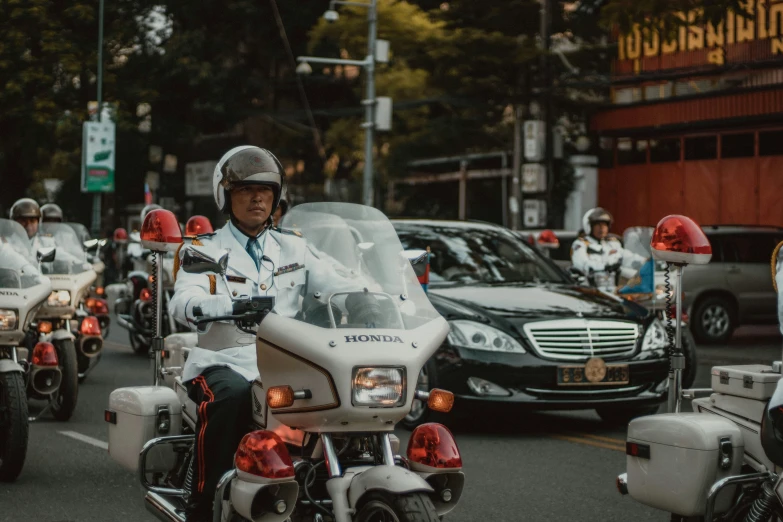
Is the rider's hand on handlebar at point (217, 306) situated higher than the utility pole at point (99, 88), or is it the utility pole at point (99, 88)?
the utility pole at point (99, 88)

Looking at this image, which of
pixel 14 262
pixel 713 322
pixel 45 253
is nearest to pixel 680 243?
pixel 14 262

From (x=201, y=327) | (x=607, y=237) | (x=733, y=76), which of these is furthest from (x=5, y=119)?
(x=201, y=327)

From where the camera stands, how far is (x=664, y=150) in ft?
106

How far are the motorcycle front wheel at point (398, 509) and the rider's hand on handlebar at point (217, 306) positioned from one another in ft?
3.18

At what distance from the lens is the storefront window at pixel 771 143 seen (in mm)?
28484

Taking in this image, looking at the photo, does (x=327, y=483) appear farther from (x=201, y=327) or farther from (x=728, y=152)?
(x=728, y=152)

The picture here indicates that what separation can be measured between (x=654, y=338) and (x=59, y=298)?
509 cm

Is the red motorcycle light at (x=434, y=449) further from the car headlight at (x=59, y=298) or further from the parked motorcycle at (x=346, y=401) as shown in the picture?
the car headlight at (x=59, y=298)

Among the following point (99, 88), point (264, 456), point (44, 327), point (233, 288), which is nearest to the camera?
point (264, 456)

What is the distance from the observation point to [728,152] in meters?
30.0

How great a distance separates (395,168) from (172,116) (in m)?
9.06

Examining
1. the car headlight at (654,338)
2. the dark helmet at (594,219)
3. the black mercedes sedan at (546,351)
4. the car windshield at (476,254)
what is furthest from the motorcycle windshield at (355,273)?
the dark helmet at (594,219)

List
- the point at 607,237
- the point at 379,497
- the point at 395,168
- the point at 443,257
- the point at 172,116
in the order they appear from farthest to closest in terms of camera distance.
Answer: the point at 172,116, the point at 395,168, the point at 607,237, the point at 443,257, the point at 379,497

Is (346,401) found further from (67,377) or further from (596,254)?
(596,254)
